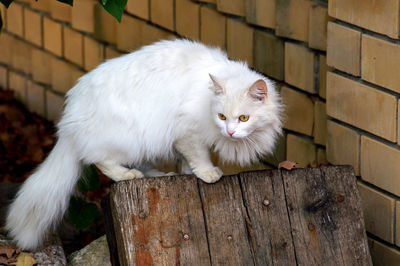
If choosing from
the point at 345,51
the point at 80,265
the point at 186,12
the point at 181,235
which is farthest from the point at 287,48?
the point at 80,265

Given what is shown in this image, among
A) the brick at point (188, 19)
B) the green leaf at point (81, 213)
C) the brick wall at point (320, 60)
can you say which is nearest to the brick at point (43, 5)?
the brick wall at point (320, 60)

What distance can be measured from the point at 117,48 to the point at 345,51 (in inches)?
80.0

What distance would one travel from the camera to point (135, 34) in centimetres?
459

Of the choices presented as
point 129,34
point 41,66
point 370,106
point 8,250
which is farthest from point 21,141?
point 370,106

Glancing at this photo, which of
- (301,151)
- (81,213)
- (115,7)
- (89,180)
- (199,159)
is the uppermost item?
(115,7)

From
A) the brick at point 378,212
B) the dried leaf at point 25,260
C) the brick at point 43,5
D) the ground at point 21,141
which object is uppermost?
the brick at point 43,5

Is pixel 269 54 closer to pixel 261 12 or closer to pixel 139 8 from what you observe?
pixel 261 12

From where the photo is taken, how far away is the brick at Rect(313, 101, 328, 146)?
11.3ft

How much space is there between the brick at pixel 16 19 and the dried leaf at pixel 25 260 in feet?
9.16

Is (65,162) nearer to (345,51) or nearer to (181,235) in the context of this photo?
(181,235)

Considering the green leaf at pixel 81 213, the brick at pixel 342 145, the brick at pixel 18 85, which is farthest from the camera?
the brick at pixel 18 85

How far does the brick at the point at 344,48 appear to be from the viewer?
3067mm

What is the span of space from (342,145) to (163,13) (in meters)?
1.58

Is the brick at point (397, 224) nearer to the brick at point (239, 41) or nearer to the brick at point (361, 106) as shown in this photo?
the brick at point (361, 106)
